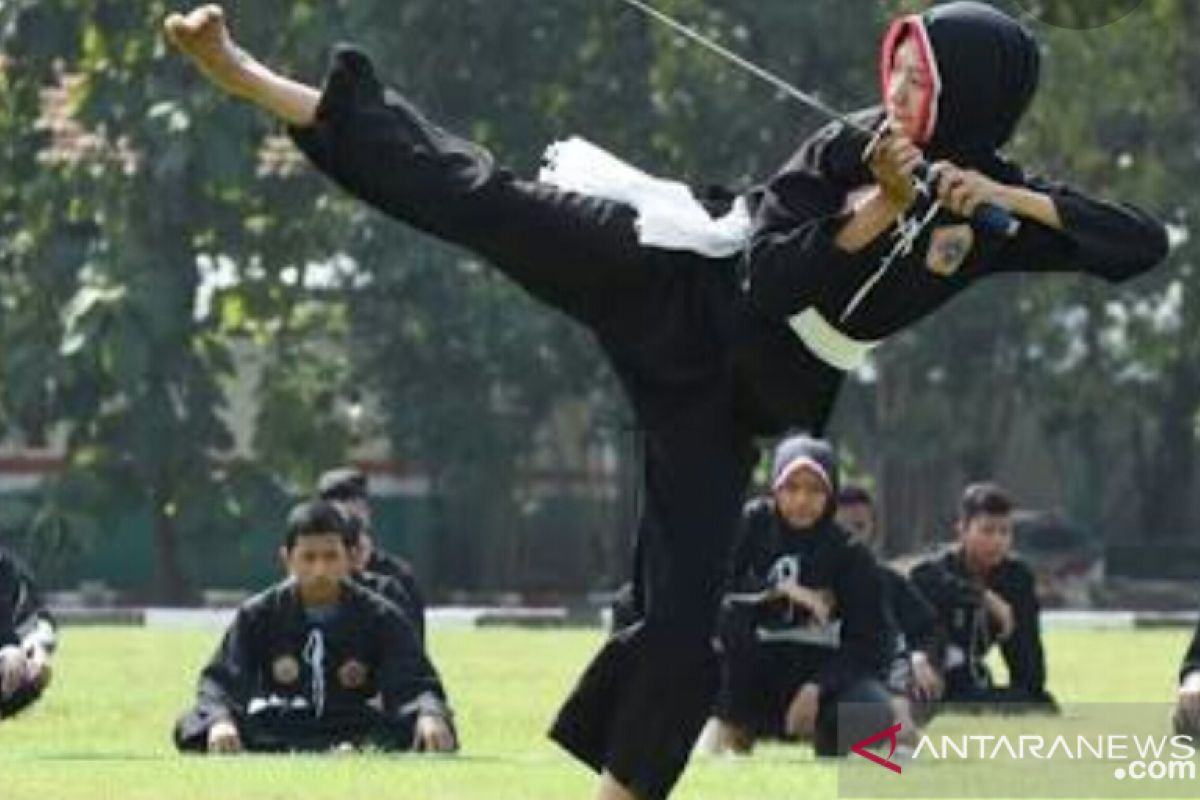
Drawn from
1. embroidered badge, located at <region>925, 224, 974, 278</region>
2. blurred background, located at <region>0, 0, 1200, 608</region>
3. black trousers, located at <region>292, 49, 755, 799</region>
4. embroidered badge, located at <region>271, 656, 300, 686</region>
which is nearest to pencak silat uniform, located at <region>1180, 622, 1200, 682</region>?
embroidered badge, located at <region>271, 656, 300, 686</region>

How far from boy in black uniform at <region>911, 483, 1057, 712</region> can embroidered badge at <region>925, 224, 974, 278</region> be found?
7755 mm

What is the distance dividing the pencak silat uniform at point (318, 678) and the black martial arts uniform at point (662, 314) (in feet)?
13.3

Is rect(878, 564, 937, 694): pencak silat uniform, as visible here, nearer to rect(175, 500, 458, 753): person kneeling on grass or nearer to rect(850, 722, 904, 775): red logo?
rect(850, 722, 904, 775): red logo

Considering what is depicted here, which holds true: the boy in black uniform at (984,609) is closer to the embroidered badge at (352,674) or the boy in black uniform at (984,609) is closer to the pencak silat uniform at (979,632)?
the pencak silat uniform at (979,632)

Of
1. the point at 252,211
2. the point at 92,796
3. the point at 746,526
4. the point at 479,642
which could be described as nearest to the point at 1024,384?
the point at 252,211

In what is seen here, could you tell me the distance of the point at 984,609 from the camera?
15.9 metres

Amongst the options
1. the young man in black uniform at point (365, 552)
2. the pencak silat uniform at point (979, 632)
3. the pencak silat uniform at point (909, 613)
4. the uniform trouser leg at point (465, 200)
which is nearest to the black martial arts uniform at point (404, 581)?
the young man in black uniform at point (365, 552)

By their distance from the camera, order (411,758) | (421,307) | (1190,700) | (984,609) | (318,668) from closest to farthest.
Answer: (411,758) → (318,668) → (1190,700) → (984,609) → (421,307)

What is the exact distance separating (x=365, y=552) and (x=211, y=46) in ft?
21.2

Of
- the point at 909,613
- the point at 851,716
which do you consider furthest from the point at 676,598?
the point at 909,613

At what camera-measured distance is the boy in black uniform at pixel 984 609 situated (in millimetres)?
15906

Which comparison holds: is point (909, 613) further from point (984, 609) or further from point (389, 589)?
point (389, 589)

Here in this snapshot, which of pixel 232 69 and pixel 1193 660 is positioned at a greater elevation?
pixel 232 69

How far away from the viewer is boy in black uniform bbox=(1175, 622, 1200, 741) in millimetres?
12719
